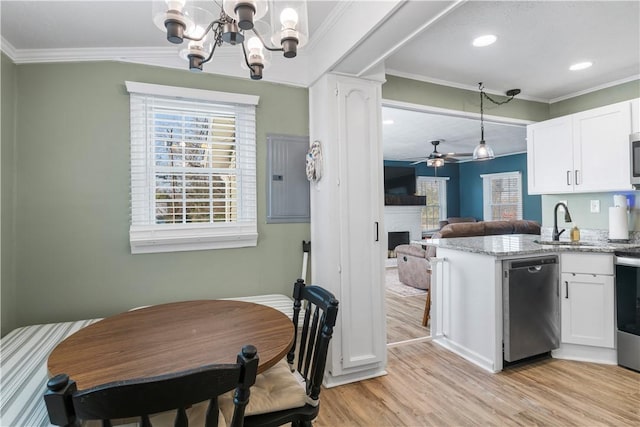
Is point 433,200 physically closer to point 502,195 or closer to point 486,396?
point 502,195

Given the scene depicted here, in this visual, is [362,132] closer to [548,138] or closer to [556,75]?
[556,75]

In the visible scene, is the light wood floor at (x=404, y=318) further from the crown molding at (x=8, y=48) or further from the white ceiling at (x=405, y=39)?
the crown molding at (x=8, y=48)

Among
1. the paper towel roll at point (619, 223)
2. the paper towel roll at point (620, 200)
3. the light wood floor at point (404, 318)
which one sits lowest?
the light wood floor at point (404, 318)

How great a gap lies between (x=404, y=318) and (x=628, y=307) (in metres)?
2.00

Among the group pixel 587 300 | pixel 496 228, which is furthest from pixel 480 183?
pixel 587 300

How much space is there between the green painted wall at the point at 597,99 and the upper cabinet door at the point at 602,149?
1.55ft

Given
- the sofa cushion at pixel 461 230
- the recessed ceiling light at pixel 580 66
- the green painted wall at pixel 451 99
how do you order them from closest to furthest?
the recessed ceiling light at pixel 580 66
the green painted wall at pixel 451 99
the sofa cushion at pixel 461 230

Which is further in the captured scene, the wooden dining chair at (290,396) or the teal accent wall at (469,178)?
the teal accent wall at (469,178)

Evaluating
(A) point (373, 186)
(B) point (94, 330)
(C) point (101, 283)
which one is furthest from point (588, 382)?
(C) point (101, 283)

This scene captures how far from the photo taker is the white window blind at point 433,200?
905cm

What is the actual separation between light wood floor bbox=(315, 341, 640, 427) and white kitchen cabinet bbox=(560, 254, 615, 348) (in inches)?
8.8

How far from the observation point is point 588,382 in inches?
93.1

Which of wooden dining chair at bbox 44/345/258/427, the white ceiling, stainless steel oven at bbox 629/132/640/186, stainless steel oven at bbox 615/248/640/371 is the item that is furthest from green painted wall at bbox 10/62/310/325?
stainless steel oven at bbox 629/132/640/186

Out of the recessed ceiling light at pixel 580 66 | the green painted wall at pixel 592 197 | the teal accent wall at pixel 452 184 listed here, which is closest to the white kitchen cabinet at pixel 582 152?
the green painted wall at pixel 592 197
